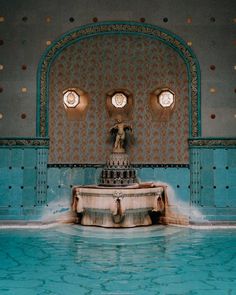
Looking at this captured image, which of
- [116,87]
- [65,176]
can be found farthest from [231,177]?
[65,176]

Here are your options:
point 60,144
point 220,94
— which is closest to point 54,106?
point 60,144

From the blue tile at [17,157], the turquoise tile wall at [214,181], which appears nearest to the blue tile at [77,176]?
the blue tile at [17,157]

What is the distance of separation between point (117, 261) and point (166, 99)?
15.8 feet

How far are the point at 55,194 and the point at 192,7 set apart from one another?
203 inches

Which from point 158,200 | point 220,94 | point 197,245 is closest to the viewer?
point 197,245

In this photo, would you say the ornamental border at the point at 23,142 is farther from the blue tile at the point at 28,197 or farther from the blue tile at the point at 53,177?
the blue tile at the point at 28,197

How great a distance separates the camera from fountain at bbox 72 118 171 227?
27.8ft

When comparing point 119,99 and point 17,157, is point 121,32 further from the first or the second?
point 17,157

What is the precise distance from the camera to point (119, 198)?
8359mm

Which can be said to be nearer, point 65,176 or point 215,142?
point 215,142

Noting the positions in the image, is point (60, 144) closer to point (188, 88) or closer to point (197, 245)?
point (188, 88)

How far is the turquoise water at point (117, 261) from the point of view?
4.63 metres

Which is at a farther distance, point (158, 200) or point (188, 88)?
point (188, 88)

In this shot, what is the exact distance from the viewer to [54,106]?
973 cm
